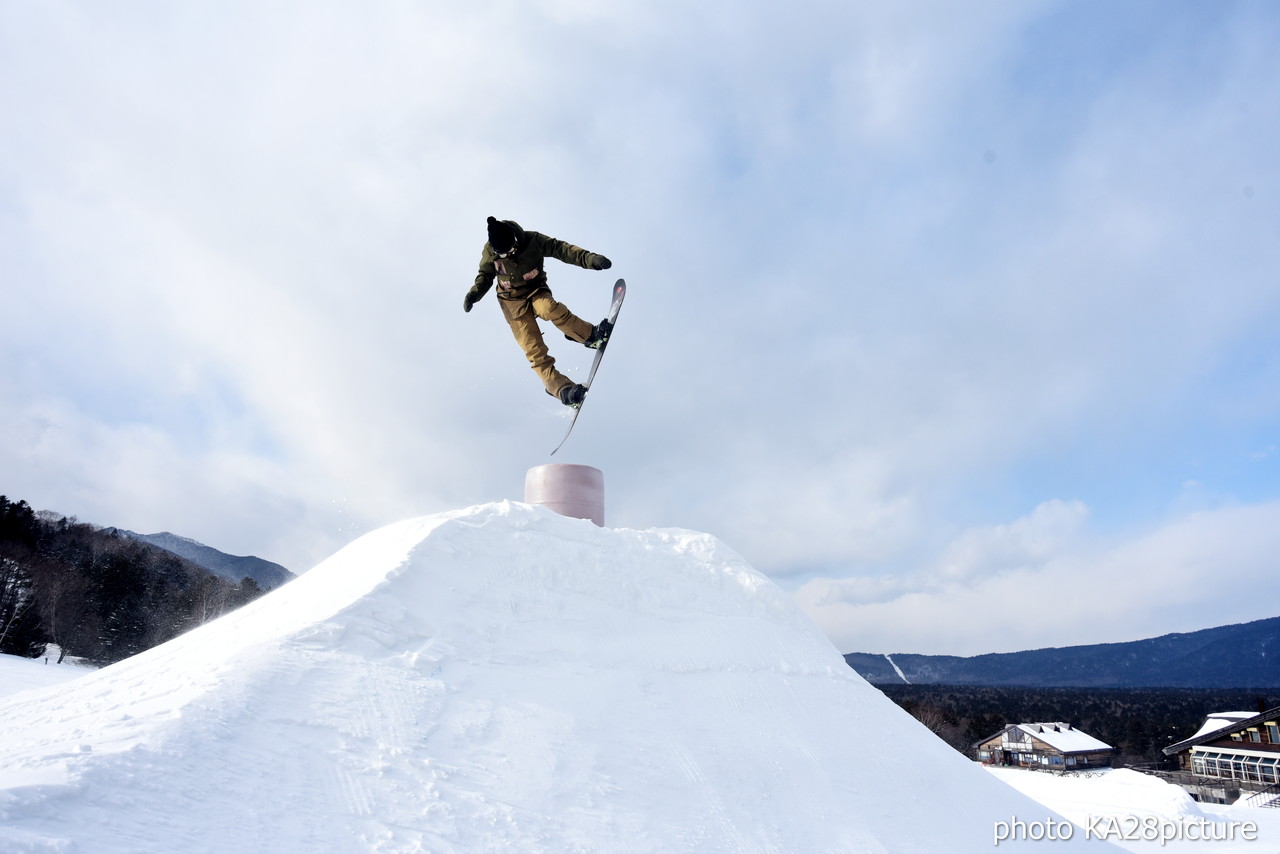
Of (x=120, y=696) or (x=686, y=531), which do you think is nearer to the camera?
(x=120, y=696)

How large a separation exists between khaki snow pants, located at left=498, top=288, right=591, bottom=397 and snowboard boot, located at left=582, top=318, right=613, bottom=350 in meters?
0.08

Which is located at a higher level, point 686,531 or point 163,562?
point 163,562

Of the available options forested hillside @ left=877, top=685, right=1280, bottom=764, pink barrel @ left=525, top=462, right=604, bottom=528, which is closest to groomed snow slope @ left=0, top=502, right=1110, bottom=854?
pink barrel @ left=525, top=462, right=604, bottom=528

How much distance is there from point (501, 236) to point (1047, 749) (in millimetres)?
56653

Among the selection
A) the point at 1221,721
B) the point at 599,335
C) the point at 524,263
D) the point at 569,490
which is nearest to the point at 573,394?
the point at 599,335

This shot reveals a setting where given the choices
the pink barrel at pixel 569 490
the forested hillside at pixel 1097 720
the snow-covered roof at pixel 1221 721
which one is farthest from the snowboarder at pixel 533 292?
the snow-covered roof at pixel 1221 721

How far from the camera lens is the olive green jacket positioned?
9.95 m

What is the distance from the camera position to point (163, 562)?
53656 mm

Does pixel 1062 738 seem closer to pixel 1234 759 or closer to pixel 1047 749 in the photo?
pixel 1047 749

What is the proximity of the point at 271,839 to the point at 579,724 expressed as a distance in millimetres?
2676

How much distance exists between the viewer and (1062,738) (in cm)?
5056

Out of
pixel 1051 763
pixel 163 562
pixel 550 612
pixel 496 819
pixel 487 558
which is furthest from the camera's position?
pixel 163 562

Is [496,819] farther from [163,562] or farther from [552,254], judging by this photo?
[163,562]

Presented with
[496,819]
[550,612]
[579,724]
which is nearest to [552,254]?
[550,612]
